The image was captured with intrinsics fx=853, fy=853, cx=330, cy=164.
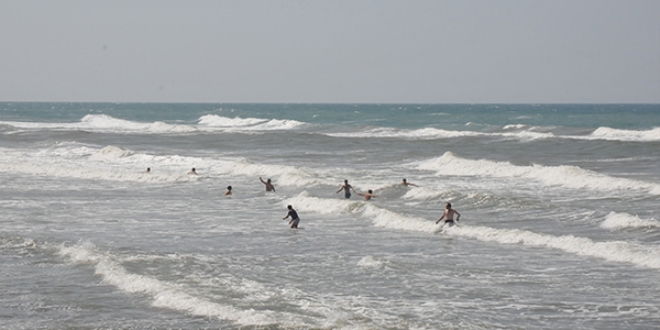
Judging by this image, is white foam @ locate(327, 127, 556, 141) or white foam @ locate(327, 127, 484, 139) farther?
white foam @ locate(327, 127, 484, 139)

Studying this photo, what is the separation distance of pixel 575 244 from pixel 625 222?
11.2ft

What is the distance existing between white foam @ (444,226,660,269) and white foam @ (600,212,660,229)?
2643 mm

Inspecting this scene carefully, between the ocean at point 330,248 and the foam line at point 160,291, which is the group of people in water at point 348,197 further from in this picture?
the foam line at point 160,291

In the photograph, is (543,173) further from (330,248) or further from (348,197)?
(330,248)

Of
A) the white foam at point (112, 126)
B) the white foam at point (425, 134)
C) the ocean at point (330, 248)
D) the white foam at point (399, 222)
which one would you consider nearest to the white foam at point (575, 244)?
the ocean at point (330, 248)

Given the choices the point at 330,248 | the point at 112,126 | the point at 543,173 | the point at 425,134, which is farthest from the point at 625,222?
the point at 112,126

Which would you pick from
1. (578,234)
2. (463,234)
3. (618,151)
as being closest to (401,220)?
(463,234)

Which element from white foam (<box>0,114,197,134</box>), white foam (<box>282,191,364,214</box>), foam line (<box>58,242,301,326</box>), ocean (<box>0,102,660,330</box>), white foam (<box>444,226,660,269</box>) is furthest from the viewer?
white foam (<box>0,114,197,134</box>)

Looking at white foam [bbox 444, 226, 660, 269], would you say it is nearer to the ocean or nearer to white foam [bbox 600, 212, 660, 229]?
the ocean

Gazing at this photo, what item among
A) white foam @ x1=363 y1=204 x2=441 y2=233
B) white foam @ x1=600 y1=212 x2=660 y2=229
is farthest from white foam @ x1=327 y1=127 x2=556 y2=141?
white foam @ x1=600 y1=212 x2=660 y2=229

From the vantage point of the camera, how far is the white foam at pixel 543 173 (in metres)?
31.2

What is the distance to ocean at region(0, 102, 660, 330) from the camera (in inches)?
551

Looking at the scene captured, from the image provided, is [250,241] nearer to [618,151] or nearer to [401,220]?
[401,220]

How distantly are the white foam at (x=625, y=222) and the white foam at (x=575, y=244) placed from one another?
2.64 m
